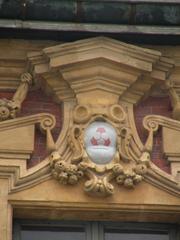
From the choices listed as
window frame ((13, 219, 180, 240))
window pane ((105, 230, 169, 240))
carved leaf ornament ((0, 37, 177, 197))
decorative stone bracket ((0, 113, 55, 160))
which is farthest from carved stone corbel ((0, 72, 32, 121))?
window pane ((105, 230, 169, 240))

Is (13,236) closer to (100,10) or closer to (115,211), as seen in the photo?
(115,211)

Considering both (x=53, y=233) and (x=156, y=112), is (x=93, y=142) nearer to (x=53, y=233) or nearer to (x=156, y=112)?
(x=156, y=112)

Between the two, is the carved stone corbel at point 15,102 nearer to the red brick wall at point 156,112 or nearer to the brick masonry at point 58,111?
the brick masonry at point 58,111

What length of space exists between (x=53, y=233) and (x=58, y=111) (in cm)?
112

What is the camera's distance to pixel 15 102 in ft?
39.5

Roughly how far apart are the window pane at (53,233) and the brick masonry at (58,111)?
0.56m

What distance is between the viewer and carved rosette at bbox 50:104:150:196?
1162cm

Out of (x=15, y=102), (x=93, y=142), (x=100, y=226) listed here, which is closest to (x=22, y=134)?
(x=15, y=102)

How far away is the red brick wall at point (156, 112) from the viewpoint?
11.9 meters

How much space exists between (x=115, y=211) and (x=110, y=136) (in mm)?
667

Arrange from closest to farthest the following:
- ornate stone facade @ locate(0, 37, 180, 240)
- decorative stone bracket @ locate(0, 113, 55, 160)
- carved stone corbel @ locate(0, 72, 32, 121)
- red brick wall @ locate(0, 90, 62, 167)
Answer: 1. ornate stone facade @ locate(0, 37, 180, 240)
2. decorative stone bracket @ locate(0, 113, 55, 160)
3. red brick wall @ locate(0, 90, 62, 167)
4. carved stone corbel @ locate(0, 72, 32, 121)

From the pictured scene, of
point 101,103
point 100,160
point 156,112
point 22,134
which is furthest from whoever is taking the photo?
point 156,112

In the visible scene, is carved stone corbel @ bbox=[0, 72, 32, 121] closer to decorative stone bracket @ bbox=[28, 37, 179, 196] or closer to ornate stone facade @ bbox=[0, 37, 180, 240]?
ornate stone facade @ bbox=[0, 37, 180, 240]

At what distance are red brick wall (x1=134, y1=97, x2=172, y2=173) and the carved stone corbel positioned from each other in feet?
3.30
